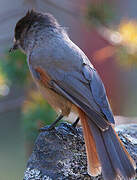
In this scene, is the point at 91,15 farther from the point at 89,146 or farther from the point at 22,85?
the point at 89,146

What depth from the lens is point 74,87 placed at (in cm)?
412

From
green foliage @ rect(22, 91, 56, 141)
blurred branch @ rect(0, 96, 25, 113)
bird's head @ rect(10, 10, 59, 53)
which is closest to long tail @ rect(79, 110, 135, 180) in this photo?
green foliage @ rect(22, 91, 56, 141)

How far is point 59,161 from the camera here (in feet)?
12.4

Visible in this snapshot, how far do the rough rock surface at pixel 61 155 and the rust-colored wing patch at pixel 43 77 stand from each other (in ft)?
1.42

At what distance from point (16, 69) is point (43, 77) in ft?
2.22

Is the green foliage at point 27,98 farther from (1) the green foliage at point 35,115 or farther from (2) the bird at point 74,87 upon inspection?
(2) the bird at point 74,87

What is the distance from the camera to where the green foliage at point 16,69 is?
16.4ft

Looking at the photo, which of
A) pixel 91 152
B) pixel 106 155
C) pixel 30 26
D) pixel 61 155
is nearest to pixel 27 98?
pixel 30 26

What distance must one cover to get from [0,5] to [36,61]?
22.7ft

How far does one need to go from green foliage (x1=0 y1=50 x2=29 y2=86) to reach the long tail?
4.30ft

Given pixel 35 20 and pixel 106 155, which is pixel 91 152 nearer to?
pixel 106 155

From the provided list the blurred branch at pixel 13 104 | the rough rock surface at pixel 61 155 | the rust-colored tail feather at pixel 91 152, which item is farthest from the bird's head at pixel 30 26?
the rust-colored tail feather at pixel 91 152

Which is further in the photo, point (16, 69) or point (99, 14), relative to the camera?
point (99, 14)

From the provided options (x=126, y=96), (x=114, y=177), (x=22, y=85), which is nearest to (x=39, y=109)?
(x=22, y=85)
